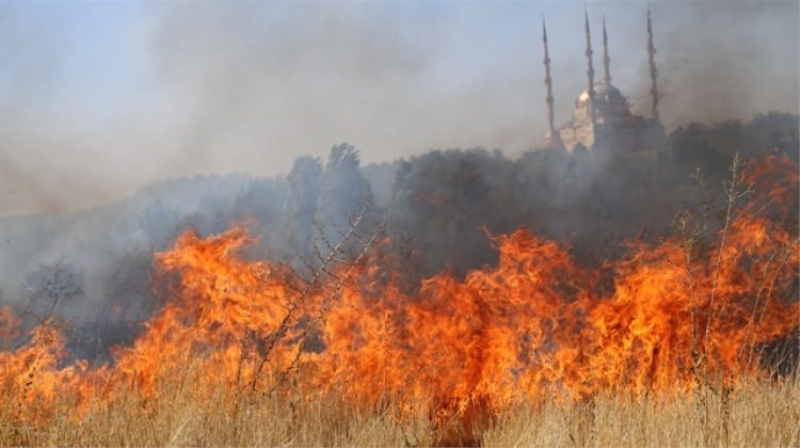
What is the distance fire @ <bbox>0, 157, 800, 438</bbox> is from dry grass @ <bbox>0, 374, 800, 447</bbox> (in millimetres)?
1693

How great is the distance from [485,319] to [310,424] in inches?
248

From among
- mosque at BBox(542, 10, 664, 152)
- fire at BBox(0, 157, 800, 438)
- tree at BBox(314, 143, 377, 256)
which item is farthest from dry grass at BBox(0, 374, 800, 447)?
mosque at BBox(542, 10, 664, 152)

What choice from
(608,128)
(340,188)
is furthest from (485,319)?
(608,128)

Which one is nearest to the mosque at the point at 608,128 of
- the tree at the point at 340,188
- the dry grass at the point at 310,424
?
the tree at the point at 340,188

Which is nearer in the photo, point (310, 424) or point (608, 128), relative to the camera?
point (310, 424)

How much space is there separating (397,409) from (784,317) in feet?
30.9

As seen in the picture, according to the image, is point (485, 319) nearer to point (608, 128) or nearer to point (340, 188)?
point (340, 188)

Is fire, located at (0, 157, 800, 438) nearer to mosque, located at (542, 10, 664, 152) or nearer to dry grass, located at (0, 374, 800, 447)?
dry grass, located at (0, 374, 800, 447)

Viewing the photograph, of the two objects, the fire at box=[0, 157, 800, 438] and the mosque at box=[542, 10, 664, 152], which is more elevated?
the mosque at box=[542, 10, 664, 152]

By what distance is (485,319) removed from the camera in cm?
1319

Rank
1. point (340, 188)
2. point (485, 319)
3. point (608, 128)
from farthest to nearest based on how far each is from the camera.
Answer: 1. point (608, 128)
2. point (340, 188)
3. point (485, 319)

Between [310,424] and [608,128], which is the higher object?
[608,128]

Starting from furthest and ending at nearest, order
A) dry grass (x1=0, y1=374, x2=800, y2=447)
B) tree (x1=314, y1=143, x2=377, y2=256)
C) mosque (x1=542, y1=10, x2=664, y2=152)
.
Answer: mosque (x1=542, y1=10, x2=664, y2=152) → tree (x1=314, y1=143, x2=377, y2=256) → dry grass (x1=0, y1=374, x2=800, y2=447)

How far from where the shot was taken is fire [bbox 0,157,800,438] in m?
10.6
